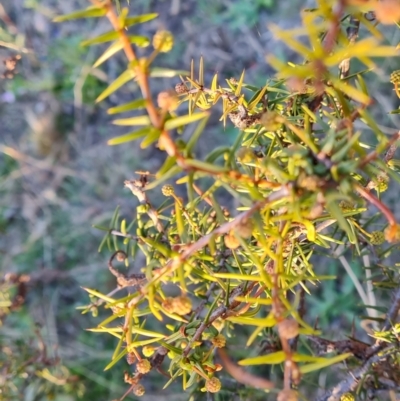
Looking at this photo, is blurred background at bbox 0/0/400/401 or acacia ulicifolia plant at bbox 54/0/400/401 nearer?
acacia ulicifolia plant at bbox 54/0/400/401

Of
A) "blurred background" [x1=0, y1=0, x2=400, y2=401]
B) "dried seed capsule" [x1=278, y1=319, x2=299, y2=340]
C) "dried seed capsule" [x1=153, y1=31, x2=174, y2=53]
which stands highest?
"dried seed capsule" [x1=153, y1=31, x2=174, y2=53]

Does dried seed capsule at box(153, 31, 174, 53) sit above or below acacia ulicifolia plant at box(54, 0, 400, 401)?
above

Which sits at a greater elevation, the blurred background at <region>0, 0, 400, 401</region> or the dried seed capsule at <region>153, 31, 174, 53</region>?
the dried seed capsule at <region>153, 31, 174, 53</region>

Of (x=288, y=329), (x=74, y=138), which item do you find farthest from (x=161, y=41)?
(x=74, y=138)

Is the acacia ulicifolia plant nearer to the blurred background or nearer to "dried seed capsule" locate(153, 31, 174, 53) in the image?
"dried seed capsule" locate(153, 31, 174, 53)

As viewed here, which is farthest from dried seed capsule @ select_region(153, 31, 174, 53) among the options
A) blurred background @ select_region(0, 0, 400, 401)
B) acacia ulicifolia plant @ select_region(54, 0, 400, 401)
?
blurred background @ select_region(0, 0, 400, 401)

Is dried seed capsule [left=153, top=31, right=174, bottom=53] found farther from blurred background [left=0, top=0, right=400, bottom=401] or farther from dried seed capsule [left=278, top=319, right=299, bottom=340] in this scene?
blurred background [left=0, top=0, right=400, bottom=401]

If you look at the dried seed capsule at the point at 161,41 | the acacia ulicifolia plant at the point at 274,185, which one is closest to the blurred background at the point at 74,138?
the acacia ulicifolia plant at the point at 274,185

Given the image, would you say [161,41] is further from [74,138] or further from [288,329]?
[74,138]
